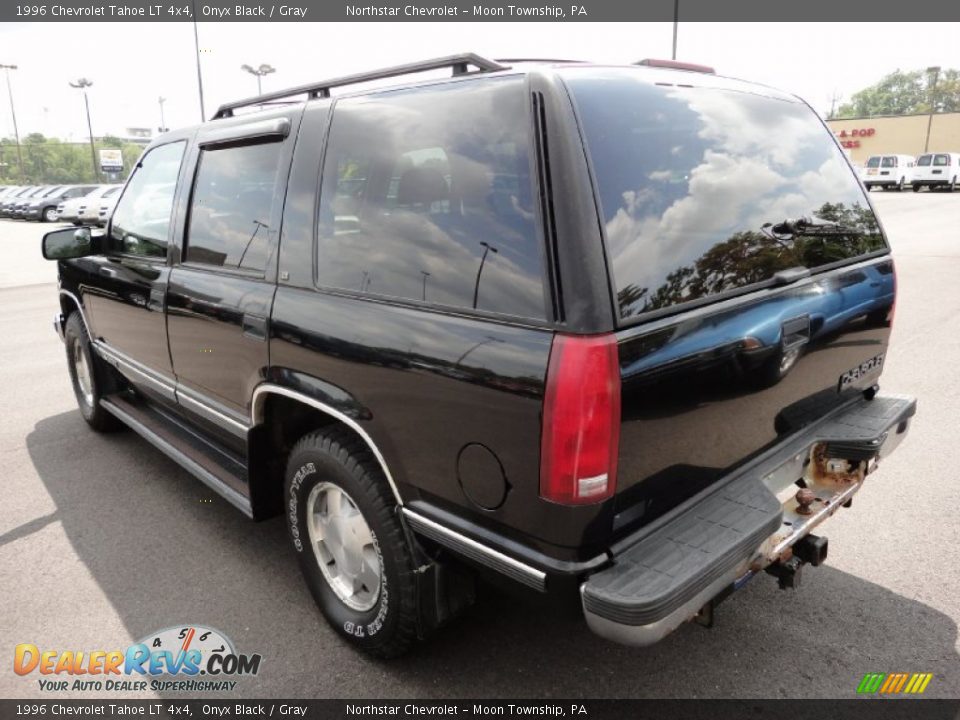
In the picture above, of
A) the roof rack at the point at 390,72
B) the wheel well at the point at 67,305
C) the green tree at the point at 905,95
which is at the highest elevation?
the green tree at the point at 905,95

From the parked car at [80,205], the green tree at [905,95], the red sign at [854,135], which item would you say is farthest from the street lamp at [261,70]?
the green tree at [905,95]

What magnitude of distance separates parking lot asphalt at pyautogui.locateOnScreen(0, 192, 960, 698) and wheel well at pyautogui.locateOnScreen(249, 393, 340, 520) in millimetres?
435

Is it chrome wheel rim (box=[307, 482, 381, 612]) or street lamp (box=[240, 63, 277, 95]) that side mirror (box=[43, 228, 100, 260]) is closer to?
chrome wheel rim (box=[307, 482, 381, 612])

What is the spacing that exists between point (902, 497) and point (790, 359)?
1939mm

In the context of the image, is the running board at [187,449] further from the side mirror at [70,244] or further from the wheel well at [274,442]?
the side mirror at [70,244]

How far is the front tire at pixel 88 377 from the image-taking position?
4703 mm

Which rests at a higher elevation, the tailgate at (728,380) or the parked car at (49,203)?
the tailgate at (728,380)

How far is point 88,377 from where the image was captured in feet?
16.4

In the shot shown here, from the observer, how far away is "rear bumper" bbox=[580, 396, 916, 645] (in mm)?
1806

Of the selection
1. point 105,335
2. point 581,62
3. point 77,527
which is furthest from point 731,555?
point 105,335

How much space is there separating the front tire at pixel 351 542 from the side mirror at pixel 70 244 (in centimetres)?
255

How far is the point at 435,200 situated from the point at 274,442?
138 centimetres

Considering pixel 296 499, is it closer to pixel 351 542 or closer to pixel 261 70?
pixel 351 542

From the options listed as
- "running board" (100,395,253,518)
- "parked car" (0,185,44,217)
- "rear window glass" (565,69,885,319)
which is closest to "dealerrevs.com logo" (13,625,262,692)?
"running board" (100,395,253,518)
